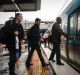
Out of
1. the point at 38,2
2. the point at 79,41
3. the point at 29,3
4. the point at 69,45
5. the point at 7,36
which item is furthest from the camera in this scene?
the point at 29,3

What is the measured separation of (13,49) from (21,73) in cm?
202

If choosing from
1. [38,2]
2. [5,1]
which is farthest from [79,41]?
[5,1]

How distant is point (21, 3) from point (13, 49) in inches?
530

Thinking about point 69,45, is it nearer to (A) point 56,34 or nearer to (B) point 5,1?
(A) point 56,34

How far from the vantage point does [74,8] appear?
1285 cm

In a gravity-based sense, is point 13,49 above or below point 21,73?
above

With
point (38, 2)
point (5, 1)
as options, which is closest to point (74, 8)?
point (38, 2)

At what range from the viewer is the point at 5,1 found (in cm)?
2344

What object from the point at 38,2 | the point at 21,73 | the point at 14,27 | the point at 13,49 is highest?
the point at 38,2

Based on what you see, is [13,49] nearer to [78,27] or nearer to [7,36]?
[7,36]

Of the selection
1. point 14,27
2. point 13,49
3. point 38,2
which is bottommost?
point 13,49

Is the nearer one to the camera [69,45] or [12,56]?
[12,56]

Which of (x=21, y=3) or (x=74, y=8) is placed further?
(x=21, y=3)

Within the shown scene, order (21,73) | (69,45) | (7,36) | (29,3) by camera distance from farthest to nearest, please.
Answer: (29,3)
(69,45)
(21,73)
(7,36)
